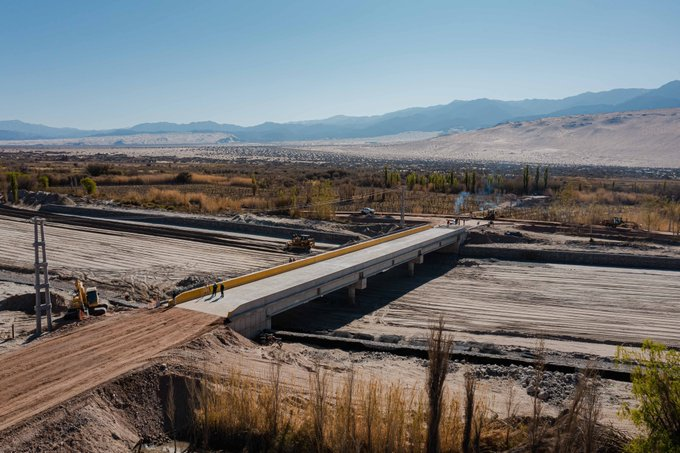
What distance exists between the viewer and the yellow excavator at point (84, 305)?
1322cm

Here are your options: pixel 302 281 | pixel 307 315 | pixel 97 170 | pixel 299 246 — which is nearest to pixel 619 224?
pixel 299 246

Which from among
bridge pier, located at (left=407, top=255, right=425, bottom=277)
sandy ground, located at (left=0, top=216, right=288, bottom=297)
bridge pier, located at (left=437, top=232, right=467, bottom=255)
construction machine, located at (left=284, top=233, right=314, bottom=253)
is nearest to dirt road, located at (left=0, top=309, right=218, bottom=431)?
sandy ground, located at (left=0, top=216, right=288, bottom=297)

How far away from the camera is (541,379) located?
11.6 m

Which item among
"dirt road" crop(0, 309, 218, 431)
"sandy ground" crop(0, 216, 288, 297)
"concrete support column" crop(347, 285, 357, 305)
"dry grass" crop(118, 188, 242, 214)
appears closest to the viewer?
"dirt road" crop(0, 309, 218, 431)

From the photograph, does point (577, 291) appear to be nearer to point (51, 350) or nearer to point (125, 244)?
point (51, 350)

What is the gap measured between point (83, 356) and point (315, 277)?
7259mm

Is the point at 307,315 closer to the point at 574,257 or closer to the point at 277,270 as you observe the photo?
the point at 277,270

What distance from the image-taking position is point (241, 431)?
8.66m

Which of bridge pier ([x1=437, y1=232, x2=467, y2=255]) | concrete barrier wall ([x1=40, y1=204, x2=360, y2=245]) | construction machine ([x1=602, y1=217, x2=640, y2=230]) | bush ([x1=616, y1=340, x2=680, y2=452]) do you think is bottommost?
bridge pier ([x1=437, y1=232, x2=467, y2=255])

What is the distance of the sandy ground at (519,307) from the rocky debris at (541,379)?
2.51 metres

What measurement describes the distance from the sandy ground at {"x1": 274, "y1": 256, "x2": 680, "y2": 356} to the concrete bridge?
0.86m

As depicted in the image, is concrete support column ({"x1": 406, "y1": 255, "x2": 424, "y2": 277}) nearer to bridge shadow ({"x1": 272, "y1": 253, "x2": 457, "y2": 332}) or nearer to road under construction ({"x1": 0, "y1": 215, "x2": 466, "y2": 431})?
bridge shadow ({"x1": 272, "y1": 253, "x2": 457, "y2": 332})

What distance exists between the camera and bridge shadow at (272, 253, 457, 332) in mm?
16391

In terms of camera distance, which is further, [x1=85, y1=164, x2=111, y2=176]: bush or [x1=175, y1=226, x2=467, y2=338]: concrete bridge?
[x1=85, y1=164, x2=111, y2=176]: bush
